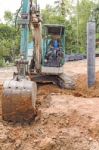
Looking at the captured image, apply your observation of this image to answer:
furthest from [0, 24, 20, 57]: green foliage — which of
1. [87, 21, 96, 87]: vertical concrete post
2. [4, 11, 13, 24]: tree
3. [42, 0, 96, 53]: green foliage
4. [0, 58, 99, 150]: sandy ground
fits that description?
[0, 58, 99, 150]: sandy ground

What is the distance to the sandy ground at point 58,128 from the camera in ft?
27.1

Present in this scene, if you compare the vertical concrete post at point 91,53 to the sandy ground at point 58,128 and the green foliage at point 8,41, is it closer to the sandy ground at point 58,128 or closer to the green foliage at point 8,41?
the sandy ground at point 58,128

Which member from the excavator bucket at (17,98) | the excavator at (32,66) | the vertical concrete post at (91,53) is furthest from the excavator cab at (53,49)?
the excavator bucket at (17,98)

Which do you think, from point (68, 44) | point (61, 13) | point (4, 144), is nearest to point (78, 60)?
point (68, 44)

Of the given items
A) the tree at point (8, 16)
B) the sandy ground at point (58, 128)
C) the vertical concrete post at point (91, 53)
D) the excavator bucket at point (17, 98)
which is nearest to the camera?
the sandy ground at point (58, 128)

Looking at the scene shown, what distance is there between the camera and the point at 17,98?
9203 mm

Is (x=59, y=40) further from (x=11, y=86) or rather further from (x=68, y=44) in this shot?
(x=68, y=44)

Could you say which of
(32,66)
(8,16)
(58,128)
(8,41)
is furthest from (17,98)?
(8,16)

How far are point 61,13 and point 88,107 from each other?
3327cm

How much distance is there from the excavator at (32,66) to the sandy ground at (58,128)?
1.18 ft

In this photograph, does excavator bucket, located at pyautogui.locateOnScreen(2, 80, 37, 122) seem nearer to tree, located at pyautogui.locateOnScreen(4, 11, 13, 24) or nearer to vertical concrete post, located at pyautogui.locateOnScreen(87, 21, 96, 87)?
vertical concrete post, located at pyautogui.locateOnScreen(87, 21, 96, 87)

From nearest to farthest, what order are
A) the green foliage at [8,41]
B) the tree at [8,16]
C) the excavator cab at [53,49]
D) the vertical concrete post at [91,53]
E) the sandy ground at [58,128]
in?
the sandy ground at [58,128]
the excavator cab at [53,49]
the vertical concrete post at [91,53]
the green foliage at [8,41]
the tree at [8,16]

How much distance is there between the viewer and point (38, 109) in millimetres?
10352

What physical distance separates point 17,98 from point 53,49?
550 centimetres
